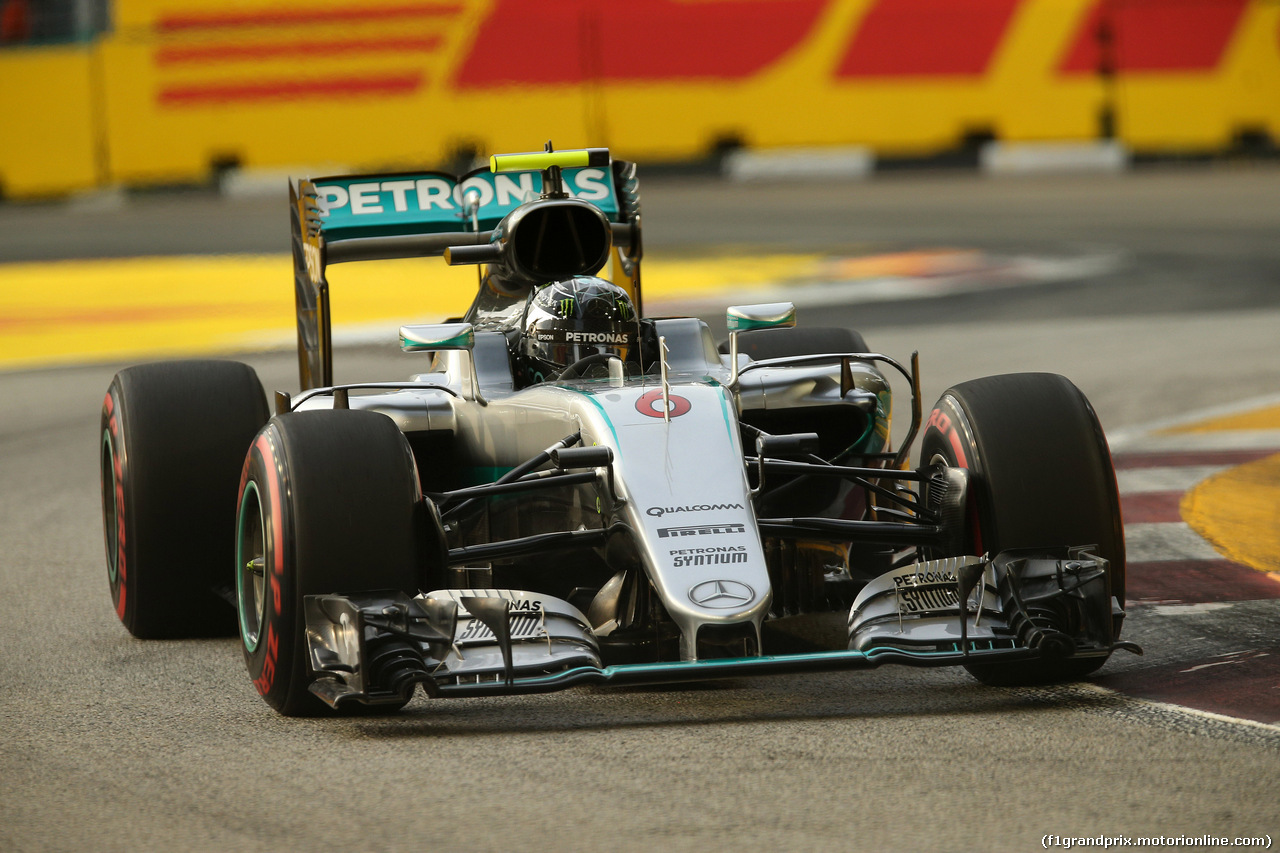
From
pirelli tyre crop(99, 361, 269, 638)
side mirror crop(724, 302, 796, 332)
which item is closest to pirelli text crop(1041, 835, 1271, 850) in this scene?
side mirror crop(724, 302, 796, 332)

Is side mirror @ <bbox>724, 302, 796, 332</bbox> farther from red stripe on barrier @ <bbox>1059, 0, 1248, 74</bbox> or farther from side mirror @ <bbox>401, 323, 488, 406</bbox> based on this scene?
red stripe on barrier @ <bbox>1059, 0, 1248, 74</bbox>

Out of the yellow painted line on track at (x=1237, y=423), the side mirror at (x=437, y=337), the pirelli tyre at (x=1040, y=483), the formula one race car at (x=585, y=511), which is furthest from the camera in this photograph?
the yellow painted line on track at (x=1237, y=423)

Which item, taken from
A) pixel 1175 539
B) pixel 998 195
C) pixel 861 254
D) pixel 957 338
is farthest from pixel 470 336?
pixel 998 195

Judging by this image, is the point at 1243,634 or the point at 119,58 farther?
the point at 119,58

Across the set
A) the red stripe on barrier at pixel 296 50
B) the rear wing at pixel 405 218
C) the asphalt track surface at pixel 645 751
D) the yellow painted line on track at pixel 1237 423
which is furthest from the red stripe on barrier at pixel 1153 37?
the rear wing at pixel 405 218

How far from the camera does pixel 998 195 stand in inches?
962

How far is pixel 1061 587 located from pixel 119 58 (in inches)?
916

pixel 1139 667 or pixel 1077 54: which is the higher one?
pixel 1077 54

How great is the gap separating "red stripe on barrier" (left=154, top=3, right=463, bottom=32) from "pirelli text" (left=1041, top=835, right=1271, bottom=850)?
24.2 m

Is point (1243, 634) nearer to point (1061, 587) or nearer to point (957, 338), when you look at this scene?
point (1061, 587)

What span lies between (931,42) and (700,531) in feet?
74.7

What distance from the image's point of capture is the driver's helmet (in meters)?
6.03

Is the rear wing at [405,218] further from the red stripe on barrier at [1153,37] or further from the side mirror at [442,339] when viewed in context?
the red stripe on barrier at [1153,37]

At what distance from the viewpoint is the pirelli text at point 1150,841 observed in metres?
3.89
